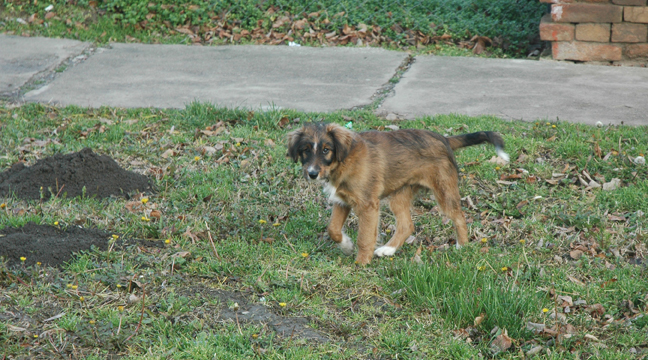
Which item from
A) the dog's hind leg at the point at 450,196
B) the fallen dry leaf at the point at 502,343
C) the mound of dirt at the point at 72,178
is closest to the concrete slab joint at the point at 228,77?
the mound of dirt at the point at 72,178

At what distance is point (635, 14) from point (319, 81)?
12.9 ft

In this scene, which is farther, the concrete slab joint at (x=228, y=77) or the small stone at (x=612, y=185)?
the concrete slab joint at (x=228, y=77)

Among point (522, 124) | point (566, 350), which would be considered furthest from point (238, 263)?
point (522, 124)

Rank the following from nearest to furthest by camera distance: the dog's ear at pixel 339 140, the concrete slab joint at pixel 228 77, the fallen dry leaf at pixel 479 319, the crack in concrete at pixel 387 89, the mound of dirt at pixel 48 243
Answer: the fallen dry leaf at pixel 479 319 < the mound of dirt at pixel 48 243 < the dog's ear at pixel 339 140 < the crack in concrete at pixel 387 89 < the concrete slab joint at pixel 228 77

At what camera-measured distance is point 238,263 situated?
462 centimetres

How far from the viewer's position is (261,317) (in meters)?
4.03

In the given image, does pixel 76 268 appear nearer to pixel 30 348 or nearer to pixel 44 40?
pixel 30 348

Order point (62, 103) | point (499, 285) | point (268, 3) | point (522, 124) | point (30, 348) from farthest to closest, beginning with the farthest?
1. point (268, 3)
2. point (62, 103)
3. point (522, 124)
4. point (499, 285)
5. point (30, 348)

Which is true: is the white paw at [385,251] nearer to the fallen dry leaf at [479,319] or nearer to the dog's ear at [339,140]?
the dog's ear at [339,140]

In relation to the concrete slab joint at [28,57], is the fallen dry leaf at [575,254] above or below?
below

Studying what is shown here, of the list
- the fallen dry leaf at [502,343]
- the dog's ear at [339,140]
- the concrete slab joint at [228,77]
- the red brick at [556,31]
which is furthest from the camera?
the red brick at [556,31]

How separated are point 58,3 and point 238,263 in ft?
24.2

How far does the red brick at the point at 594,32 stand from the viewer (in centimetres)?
833

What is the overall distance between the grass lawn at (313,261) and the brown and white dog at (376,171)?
220 mm
